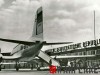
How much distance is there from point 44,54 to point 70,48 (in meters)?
55.8

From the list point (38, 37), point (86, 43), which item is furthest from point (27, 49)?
point (86, 43)

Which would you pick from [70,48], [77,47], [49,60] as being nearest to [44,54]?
[49,60]

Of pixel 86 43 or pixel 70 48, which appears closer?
pixel 86 43

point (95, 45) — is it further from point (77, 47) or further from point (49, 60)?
point (49, 60)

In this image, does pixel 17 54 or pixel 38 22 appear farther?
pixel 17 54

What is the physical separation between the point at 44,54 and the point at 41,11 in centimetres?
835

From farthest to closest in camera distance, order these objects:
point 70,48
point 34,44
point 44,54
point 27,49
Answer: point 70,48 → point 44,54 → point 27,49 → point 34,44

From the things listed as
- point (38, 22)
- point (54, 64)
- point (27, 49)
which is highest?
point (38, 22)

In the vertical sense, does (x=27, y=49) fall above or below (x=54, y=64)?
above

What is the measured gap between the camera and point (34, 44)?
34562 mm

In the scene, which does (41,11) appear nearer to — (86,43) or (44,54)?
(44,54)

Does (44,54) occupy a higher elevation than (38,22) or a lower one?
lower

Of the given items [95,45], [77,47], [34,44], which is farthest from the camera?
[77,47]

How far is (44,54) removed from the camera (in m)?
40.4
